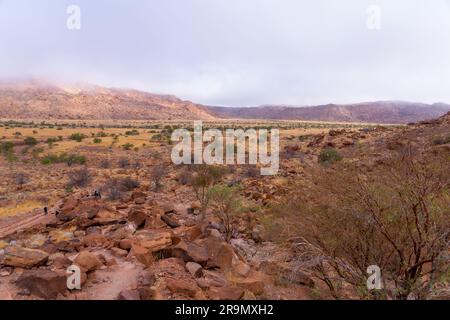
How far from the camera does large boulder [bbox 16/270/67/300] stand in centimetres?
539

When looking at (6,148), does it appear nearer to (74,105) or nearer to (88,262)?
(88,262)

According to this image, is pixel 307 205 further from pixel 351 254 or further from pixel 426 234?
pixel 426 234

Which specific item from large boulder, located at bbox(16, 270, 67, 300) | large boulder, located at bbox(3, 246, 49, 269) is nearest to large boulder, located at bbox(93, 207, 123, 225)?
large boulder, located at bbox(3, 246, 49, 269)

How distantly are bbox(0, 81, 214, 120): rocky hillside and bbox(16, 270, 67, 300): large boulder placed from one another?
93725 millimetres

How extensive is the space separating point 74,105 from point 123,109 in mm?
14938

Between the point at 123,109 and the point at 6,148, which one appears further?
the point at 123,109

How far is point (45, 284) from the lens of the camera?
17.7 ft

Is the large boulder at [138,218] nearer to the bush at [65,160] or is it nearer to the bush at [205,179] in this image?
the bush at [205,179]

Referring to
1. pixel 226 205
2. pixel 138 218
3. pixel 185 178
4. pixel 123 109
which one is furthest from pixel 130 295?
pixel 123 109

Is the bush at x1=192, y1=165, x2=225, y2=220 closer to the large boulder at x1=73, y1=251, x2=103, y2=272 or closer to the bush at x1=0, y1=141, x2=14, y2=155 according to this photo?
the large boulder at x1=73, y1=251, x2=103, y2=272

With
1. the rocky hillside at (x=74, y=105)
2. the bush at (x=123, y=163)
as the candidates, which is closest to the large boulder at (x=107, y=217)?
the bush at (x=123, y=163)

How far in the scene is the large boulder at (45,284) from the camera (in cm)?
539
